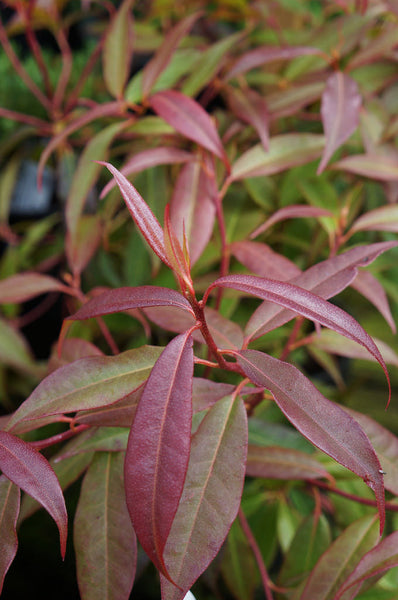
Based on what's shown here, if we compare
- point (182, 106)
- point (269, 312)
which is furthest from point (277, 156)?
point (269, 312)

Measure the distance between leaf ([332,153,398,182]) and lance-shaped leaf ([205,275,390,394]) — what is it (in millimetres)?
295

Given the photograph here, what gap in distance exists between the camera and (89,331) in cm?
66

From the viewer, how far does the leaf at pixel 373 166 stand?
548mm

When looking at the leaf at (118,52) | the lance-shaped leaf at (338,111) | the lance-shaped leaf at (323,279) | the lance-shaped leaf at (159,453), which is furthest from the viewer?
the leaf at (118,52)

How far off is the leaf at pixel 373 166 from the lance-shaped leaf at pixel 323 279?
174mm

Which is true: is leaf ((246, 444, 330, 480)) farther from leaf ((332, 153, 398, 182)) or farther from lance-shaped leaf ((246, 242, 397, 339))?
leaf ((332, 153, 398, 182))

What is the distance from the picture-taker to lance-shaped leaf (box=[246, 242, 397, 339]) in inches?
15.0

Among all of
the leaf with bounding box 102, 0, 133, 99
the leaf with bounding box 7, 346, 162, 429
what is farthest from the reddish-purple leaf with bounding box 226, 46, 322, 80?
the leaf with bounding box 7, 346, 162, 429

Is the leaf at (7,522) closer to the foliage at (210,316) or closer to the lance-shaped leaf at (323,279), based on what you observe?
the foliage at (210,316)

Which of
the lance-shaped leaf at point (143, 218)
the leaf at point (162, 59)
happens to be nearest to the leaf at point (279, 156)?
the leaf at point (162, 59)

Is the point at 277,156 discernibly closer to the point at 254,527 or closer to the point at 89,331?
the point at 89,331

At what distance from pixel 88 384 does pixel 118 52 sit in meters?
0.45

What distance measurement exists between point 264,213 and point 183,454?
443 mm

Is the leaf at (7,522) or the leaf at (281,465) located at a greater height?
the leaf at (7,522)
